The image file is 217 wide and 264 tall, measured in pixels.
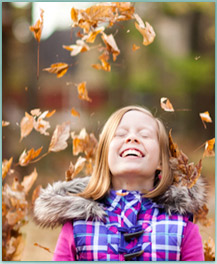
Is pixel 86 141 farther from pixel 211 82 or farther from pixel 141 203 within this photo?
pixel 211 82

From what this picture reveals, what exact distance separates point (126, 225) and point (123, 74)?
16.2 ft

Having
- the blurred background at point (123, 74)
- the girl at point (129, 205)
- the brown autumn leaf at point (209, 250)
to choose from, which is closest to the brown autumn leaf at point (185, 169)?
the girl at point (129, 205)

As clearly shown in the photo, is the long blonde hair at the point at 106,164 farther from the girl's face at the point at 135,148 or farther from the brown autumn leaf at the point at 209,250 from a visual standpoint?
the brown autumn leaf at the point at 209,250

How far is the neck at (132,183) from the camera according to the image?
1544 mm

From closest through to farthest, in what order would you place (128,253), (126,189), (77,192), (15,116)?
(128,253) → (126,189) → (77,192) → (15,116)

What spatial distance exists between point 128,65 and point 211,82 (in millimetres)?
1337

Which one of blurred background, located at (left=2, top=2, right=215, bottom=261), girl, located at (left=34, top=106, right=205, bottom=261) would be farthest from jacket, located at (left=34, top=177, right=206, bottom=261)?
blurred background, located at (left=2, top=2, right=215, bottom=261)

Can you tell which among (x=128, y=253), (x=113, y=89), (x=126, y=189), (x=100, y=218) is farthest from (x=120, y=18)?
(x=113, y=89)

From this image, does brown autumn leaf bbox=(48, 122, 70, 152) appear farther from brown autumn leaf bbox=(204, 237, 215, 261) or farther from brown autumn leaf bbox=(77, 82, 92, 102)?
brown autumn leaf bbox=(204, 237, 215, 261)

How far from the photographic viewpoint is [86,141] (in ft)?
6.48

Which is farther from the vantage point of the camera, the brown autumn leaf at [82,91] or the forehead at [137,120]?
the brown autumn leaf at [82,91]

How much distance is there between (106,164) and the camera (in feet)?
5.24

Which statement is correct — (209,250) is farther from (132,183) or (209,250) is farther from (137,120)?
(137,120)

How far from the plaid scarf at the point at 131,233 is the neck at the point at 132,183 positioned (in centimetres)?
3
